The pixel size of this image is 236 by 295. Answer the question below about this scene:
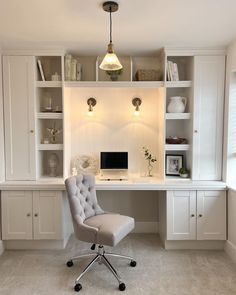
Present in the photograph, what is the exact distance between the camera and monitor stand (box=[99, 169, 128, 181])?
11.4 ft

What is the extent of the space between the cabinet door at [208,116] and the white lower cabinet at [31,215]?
68.7 inches

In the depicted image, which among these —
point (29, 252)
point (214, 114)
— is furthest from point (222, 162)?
point (29, 252)

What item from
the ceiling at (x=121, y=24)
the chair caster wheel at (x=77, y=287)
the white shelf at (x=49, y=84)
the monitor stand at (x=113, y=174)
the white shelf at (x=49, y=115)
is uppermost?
the ceiling at (x=121, y=24)

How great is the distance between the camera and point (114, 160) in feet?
12.0

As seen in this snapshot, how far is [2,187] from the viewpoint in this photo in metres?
3.20

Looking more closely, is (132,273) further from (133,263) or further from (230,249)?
(230,249)

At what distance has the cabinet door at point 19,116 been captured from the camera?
3.29m

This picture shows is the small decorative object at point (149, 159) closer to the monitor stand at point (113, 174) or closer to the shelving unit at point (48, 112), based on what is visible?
the monitor stand at point (113, 174)

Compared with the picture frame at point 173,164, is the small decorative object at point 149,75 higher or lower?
higher

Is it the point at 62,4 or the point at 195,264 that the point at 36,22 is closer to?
the point at 62,4

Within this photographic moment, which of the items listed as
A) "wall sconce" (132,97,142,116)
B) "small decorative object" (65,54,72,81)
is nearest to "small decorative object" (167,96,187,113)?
"wall sconce" (132,97,142,116)

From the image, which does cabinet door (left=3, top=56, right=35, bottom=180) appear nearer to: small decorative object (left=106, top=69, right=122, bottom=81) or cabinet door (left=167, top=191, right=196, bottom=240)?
small decorative object (left=106, top=69, right=122, bottom=81)

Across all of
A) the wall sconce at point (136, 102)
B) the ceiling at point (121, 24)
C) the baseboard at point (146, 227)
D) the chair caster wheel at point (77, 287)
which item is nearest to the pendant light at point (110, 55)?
the ceiling at point (121, 24)

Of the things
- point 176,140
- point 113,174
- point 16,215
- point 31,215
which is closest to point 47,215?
point 31,215
